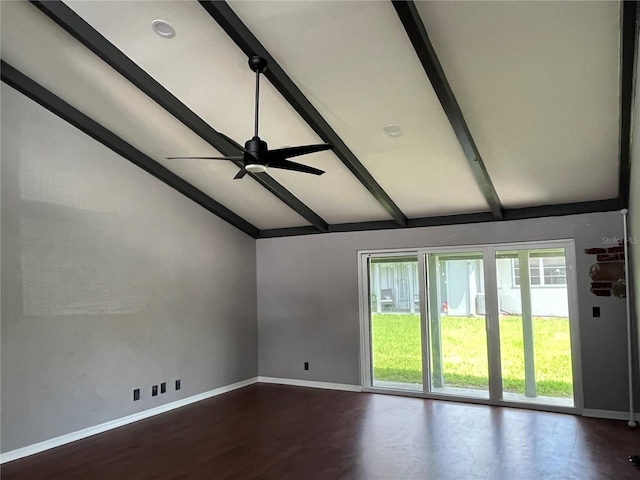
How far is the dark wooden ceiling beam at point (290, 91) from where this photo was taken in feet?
10.1

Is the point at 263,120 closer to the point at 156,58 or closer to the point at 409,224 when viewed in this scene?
the point at 156,58

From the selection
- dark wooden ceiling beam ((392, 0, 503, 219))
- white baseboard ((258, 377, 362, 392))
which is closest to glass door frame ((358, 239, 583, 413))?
white baseboard ((258, 377, 362, 392))

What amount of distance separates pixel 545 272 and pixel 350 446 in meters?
3.08

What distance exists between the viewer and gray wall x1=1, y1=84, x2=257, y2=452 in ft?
13.5

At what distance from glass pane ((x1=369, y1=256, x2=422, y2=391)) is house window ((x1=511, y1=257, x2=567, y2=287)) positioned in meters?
1.37

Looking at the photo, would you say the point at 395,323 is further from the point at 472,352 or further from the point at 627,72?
the point at 627,72

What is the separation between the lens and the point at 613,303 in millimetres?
4980

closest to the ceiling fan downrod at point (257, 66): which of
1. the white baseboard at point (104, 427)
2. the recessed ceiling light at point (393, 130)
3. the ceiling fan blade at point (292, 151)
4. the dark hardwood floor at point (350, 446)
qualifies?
the ceiling fan blade at point (292, 151)

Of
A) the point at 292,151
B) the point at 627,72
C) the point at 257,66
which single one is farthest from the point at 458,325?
the point at 257,66

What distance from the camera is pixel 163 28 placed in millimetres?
3295

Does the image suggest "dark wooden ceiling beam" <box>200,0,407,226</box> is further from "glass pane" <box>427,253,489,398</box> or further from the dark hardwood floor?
the dark hardwood floor

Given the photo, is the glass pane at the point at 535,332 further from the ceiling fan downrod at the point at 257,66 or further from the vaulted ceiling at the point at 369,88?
the ceiling fan downrod at the point at 257,66

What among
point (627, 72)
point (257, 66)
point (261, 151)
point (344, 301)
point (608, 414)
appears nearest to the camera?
point (627, 72)

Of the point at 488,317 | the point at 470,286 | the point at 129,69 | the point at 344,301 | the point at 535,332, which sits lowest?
the point at 535,332
